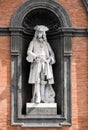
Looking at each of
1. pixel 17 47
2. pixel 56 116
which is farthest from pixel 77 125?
pixel 17 47

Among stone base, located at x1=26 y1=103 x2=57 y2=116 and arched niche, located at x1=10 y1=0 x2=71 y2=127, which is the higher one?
arched niche, located at x1=10 y1=0 x2=71 y2=127

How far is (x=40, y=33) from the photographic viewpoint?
Answer: 1190cm

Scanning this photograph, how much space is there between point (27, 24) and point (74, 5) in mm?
1295

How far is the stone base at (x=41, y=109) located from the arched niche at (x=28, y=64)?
0.40 feet

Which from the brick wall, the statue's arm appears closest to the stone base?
the brick wall

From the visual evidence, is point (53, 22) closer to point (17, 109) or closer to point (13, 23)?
point (13, 23)

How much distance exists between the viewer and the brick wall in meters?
11.7

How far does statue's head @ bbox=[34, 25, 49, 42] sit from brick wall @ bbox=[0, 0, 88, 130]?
705 millimetres

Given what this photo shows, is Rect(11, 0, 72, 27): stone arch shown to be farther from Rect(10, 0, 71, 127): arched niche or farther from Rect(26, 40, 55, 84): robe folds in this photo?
Rect(26, 40, 55, 84): robe folds

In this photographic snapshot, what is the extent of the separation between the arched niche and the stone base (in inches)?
4.8

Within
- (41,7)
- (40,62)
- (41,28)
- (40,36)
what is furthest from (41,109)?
(41,7)

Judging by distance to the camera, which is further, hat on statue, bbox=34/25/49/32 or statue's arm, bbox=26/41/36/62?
hat on statue, bbox=34/25/49/32

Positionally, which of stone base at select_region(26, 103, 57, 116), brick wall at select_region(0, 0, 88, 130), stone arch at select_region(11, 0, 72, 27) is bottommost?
stone base at select_region(26, 103, 57, 116)

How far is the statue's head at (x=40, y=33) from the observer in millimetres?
11898
